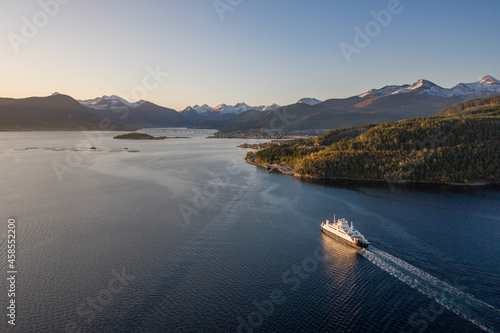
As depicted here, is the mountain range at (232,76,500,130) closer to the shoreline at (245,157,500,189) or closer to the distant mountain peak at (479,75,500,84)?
the distant mountain peak at (479,75,500,84)

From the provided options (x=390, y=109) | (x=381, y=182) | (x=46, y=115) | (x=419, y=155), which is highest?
(x=390, y=109)

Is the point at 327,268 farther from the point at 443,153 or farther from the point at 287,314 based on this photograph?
the point at 443,153

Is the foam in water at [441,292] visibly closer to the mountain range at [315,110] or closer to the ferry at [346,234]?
the ferry at [346,234]

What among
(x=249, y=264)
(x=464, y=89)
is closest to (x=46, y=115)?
(x=249, y=264)

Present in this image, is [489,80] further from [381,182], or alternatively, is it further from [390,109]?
[381,182]

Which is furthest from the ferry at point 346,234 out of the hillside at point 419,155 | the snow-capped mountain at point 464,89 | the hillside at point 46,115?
the snow-capped mountain at point 464,89
